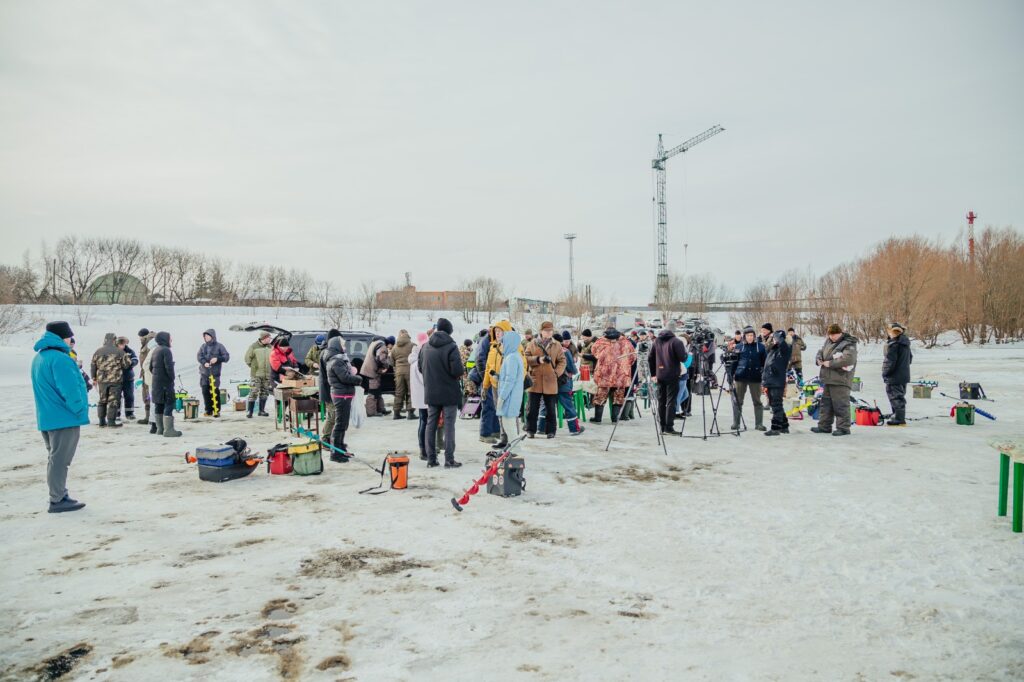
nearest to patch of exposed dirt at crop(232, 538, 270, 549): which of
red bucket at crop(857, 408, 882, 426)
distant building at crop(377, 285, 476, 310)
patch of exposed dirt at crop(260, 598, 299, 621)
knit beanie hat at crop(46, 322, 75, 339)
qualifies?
patch of exposed dirt at crop(260, 598, 299, 621)

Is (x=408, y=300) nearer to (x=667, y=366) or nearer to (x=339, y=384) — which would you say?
(x=667, y=366)

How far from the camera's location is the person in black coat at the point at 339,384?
862cm

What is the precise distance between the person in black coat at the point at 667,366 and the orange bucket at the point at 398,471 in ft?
17.2

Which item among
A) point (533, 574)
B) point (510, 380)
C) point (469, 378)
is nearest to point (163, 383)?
point (469, 378)

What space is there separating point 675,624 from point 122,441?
998 centimetres

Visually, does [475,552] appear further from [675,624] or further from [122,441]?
[122,441]

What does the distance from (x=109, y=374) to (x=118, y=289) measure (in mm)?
57155

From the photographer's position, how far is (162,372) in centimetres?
1022

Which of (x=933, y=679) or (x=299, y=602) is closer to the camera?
(x=933, y=679)

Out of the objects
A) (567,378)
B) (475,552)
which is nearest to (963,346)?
(567,378)

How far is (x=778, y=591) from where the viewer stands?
4316 mm

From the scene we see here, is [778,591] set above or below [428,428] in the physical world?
below

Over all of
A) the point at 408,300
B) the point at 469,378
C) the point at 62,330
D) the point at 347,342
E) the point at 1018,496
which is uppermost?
the point at 408,300

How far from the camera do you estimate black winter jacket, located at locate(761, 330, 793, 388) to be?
1043 cm
